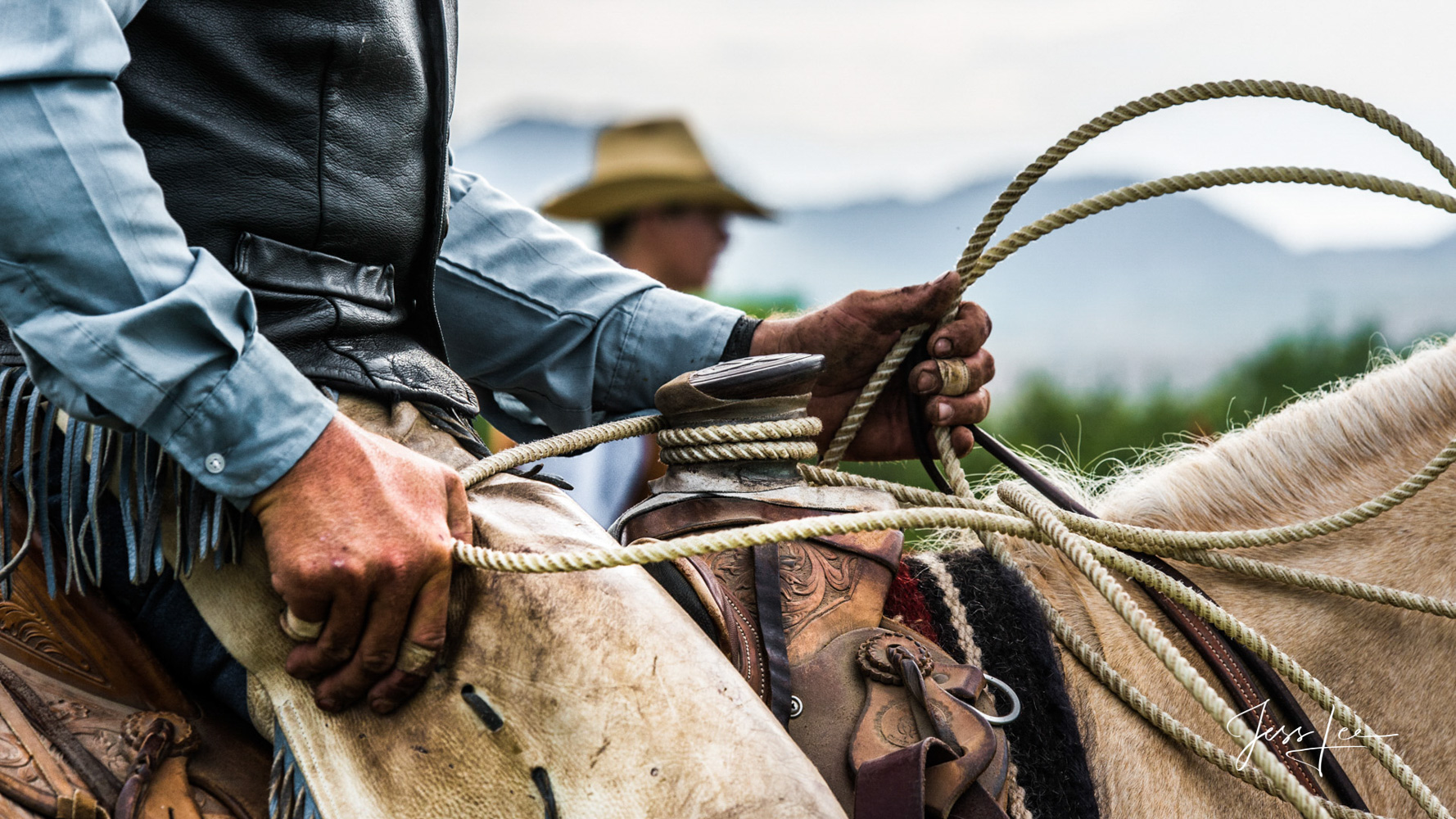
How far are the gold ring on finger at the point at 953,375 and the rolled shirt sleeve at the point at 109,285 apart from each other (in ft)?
3.72

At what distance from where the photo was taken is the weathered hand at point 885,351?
6.41 feet

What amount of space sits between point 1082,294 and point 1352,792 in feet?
55.0

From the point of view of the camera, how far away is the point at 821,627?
→ 1.53 meters

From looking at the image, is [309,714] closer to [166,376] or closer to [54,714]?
[54,714]

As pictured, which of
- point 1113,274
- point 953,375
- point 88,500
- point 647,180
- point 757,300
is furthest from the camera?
point 1113,274

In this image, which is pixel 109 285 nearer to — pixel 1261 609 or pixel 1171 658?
pixel 1171 658

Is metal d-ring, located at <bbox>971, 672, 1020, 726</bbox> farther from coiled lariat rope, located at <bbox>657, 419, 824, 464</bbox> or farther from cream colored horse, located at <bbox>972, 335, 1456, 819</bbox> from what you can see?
coiled lariat rope, located at <bbox>657, 419, 824, 464</bbox>

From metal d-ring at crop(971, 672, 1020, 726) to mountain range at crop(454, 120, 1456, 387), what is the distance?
17.6 feet

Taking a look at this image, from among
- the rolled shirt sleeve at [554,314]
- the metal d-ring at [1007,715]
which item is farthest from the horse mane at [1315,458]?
the rolled shirt sleeve at [554,314]

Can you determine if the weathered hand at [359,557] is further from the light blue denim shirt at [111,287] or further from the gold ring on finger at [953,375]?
the gold ring on finger at [953,375]

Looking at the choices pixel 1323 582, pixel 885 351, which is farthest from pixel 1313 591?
pixel 885 351

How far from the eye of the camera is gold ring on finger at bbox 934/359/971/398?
196 cm

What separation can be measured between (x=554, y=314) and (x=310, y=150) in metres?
0.69

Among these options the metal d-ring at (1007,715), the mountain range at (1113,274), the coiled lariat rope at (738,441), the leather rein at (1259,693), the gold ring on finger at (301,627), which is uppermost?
the coiled lariat rope at (738,441)
